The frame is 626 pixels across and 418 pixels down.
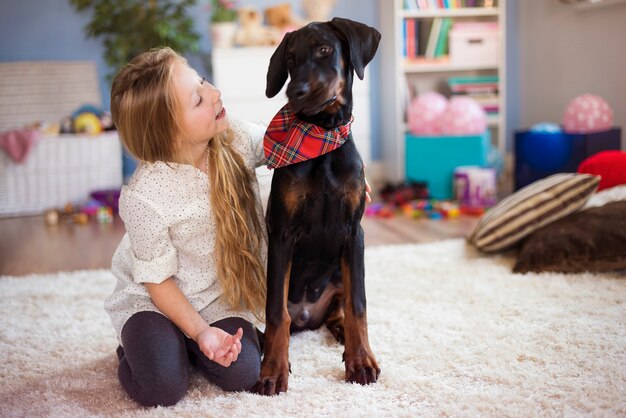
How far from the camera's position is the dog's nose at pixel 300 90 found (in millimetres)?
1320

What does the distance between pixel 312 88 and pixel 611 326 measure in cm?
105

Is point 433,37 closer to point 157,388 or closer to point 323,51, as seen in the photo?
point 323,51

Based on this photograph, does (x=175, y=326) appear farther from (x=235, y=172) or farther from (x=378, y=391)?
(x=378, y=391)

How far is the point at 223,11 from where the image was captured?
444 centimetres

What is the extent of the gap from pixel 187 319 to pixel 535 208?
1472 millimetres

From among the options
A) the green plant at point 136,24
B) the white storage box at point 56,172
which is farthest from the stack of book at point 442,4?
the white storage box at point 56,172

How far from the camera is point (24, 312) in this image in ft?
7.02

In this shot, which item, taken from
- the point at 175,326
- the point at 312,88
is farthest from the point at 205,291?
the point at 312,88

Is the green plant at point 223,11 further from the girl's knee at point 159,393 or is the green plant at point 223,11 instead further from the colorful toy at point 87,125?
the girl's knee at point 159,393

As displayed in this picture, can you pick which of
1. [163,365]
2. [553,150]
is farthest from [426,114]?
[163,365]

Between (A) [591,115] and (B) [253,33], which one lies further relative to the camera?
(B) [253,33]

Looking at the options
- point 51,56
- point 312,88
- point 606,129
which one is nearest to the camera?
point 312,88

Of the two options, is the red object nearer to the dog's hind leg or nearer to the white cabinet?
the dog's hind leg

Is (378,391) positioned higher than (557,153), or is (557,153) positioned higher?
(557,153)
